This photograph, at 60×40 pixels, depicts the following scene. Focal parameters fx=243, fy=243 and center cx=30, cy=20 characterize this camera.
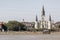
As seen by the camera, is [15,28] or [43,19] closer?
[15,28]

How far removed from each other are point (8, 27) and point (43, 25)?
53139mm

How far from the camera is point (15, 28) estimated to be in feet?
406

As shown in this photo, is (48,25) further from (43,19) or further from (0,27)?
(0,27)

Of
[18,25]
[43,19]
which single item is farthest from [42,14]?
[18,25]

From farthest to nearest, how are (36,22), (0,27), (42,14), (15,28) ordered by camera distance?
(36,22) < (42,14) < (15,28) < (0,27)

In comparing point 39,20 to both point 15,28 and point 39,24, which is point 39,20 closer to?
point 39,24

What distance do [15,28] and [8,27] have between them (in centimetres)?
434

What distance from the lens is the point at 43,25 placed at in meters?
175

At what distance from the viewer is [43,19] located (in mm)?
172250

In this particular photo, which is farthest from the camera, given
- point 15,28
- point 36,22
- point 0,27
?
point 36,22

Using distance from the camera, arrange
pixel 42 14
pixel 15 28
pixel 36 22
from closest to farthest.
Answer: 1. pixel 15 28
2. pixel 42 14
3. pixel 36 22

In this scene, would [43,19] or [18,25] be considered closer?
[18,25]

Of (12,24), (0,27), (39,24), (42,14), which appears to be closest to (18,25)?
(12,24)

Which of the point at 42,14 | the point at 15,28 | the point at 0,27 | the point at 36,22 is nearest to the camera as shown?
the point at 0,27
